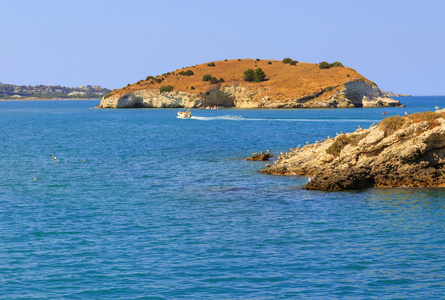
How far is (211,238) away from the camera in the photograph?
21859 millimetres

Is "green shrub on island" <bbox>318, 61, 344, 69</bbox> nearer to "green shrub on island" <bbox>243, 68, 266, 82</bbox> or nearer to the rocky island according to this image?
the rocky island

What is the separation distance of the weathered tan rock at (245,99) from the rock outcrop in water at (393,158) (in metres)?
129

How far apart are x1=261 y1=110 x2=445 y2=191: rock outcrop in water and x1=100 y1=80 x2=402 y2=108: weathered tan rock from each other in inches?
5080

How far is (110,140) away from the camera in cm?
6938

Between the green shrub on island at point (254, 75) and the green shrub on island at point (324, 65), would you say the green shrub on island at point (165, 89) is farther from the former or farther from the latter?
the green shrub on island at point (324, 65)

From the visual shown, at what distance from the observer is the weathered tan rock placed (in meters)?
163

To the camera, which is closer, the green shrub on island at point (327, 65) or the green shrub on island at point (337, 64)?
the green shrub on island at point (327, 65)

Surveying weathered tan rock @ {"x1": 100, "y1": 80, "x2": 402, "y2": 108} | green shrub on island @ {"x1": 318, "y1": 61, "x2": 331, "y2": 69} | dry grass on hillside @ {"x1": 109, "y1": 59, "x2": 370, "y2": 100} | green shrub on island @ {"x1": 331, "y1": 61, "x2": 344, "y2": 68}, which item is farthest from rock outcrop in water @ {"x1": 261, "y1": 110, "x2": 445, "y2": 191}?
green shrub on island @ {"x1": 331, "y1": 61, "x2": 344, "y2": 68}

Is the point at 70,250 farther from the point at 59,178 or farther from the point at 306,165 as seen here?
the point at 306,165

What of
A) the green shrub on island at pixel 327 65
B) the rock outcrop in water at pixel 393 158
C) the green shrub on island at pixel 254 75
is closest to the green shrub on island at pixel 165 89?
the green shrub on island at pixel 254 75

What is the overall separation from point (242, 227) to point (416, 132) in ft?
50.0

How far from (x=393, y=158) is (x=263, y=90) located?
144 metres

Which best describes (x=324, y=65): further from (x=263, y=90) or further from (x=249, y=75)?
(x=263, y=90)

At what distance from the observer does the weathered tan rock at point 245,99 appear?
6432 inches
